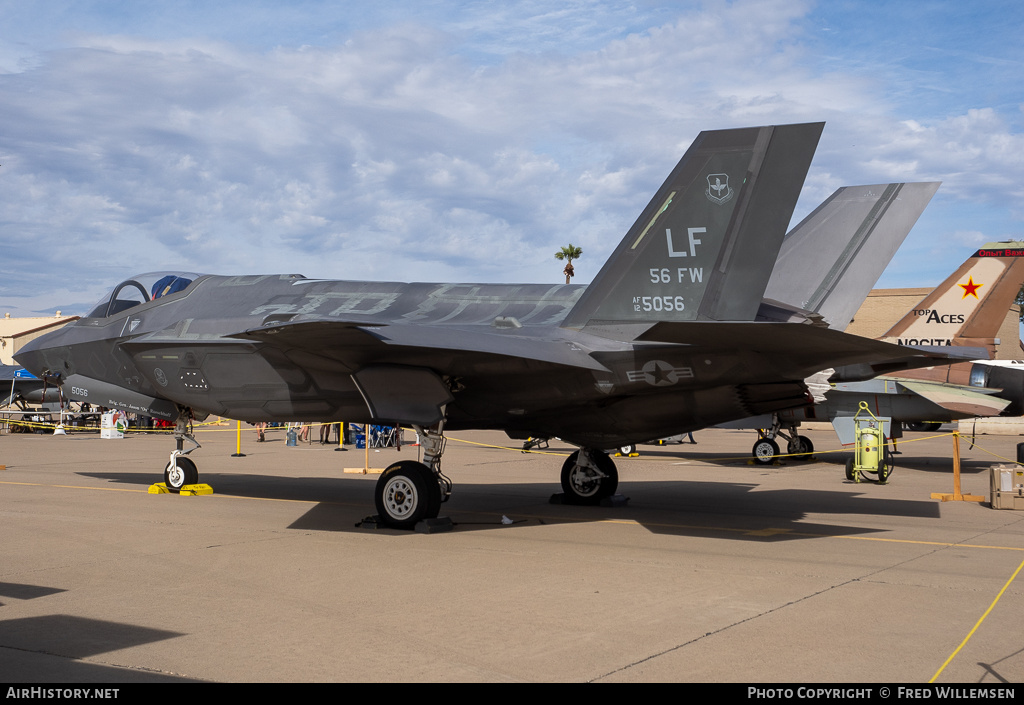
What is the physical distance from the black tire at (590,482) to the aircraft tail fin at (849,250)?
12.4 ft

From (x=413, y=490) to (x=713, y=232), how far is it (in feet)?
15.0

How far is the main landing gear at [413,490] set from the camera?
32.6 ft

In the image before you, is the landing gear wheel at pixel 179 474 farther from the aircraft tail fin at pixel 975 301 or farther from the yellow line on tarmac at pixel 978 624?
the aircraft tail fin at pixel 975 301

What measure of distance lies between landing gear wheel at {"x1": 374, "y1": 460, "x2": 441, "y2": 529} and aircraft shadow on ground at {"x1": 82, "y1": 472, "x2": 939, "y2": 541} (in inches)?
9.7

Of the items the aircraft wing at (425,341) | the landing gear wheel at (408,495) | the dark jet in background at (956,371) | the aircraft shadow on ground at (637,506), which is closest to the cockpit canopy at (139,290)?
the aircraft shadow on ground at (637,506)

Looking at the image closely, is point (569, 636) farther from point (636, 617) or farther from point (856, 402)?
point (856, 402)

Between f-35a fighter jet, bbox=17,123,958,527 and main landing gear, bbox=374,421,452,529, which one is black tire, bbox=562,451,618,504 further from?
main landing gear, bbox=374,421,452,529

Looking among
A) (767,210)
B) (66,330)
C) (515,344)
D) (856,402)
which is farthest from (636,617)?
(856,402)

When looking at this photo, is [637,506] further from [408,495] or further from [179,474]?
[179,474]

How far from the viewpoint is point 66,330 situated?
13.5 metres

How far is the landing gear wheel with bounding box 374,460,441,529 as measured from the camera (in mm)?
9922

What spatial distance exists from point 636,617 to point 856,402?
52.8 ft

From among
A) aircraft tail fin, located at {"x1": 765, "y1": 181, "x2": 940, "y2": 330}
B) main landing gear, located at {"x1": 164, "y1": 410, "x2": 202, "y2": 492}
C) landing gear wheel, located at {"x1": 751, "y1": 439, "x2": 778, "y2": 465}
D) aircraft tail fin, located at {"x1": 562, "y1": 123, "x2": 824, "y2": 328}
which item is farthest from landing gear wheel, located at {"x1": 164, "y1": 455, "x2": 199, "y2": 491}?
landing gear wheel, located at {"x1": 751, "y1": 439, "x2": 778, "y2": 465}

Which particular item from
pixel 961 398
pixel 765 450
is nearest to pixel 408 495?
pixel 765 450
